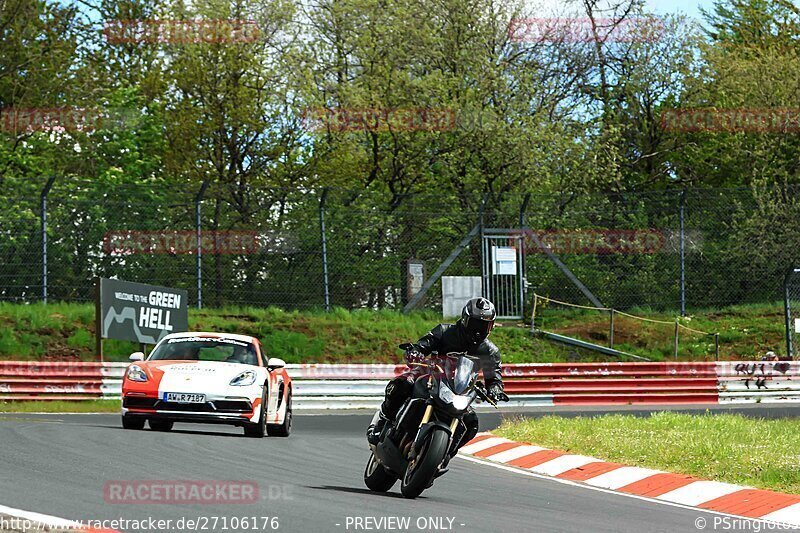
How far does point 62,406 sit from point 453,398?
15251 millimetres

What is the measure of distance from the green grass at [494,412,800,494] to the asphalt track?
1.27 meters

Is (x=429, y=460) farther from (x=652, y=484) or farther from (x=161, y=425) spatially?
(x=161, y=425)

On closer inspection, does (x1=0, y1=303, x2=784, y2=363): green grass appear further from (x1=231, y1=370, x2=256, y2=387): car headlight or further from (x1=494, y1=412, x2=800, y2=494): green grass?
(x1=494, y1=412, x2=800, y2=494): green grass

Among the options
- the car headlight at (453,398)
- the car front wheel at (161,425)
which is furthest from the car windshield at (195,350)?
the car headlight at (453,398)

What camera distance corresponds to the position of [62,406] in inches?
939

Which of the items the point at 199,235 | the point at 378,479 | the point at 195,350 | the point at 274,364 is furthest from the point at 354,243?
the point at 378,479

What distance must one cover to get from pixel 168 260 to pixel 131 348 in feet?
6.86

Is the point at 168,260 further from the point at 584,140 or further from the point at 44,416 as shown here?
the point at 584,140

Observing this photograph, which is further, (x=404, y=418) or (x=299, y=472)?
(x=299, y=472)

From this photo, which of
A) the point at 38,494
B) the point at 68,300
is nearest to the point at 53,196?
the point at 68,300

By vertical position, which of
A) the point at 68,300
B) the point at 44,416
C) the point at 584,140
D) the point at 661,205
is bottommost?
the point at 44,416

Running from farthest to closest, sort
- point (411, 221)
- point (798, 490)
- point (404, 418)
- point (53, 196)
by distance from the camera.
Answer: point (411, 221) → point (53, 196) → point (798, 490) → point (404, 418)

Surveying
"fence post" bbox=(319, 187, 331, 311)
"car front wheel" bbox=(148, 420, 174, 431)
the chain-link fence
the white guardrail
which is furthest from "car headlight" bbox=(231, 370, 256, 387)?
"fence post" bbox=(319, 187, 331, 311)

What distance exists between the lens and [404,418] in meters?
10.4
